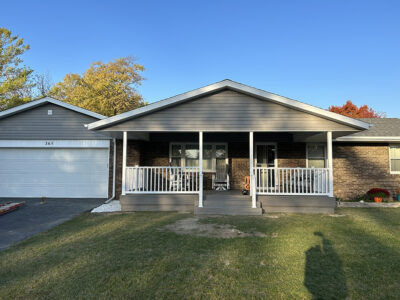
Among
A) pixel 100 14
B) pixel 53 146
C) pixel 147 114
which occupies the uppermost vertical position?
pixel 100 14

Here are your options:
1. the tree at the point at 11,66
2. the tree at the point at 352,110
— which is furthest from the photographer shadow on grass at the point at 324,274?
the tree at the point at 352,110

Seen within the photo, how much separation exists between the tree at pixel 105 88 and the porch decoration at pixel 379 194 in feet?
75.3

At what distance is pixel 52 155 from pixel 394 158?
14.8 m

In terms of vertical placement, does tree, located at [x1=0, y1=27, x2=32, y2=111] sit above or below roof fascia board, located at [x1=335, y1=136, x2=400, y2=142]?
above

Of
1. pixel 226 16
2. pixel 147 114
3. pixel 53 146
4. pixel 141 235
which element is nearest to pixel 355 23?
pixel 226 16

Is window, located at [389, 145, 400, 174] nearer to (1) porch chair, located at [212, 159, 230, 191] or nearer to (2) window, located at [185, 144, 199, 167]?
(1) porch chair, located at [212, 159, 230, 191]

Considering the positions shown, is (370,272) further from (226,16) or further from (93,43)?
(93,43)

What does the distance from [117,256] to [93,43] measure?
19.2 meters

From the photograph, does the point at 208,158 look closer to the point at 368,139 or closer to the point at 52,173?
the point at 368,139

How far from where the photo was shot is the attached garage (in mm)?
10586

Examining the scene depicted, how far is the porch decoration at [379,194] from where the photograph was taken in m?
9.81

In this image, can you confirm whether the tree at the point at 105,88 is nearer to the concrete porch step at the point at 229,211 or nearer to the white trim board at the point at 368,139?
the concrete porch step at the point at 229,211

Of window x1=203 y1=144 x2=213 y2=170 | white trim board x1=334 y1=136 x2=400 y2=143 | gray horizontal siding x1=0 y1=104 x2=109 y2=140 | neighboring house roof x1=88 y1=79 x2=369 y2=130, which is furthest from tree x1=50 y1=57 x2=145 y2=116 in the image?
white trim board x1=334 y1=136 x2=400 y2=143

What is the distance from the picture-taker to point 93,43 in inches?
750
